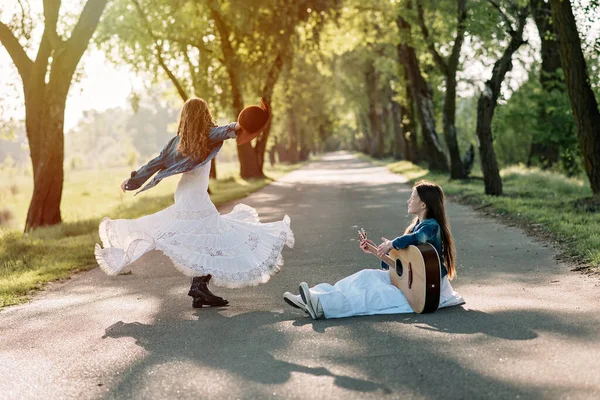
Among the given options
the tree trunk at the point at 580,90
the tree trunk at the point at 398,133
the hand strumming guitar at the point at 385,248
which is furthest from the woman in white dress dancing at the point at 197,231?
the tree trunk at the point at 398,133

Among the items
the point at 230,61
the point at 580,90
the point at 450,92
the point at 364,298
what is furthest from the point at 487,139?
the point at 230,61

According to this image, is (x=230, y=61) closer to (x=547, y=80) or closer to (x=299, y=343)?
(x=547, y=80)

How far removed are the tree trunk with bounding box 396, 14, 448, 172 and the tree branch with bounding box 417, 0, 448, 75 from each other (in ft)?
10.8

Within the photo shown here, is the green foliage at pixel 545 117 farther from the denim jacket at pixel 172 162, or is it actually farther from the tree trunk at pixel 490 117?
the denim jacket at pixel 172 162

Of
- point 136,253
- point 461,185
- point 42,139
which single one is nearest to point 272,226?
point 136,253

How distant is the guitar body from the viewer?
641 centimetres

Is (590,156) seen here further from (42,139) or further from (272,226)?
(42,139)

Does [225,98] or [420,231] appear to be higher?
[225,98]

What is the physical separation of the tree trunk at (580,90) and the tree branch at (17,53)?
11582 mm

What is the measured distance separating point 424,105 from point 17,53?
17.5 meters

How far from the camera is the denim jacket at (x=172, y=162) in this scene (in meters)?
7.58

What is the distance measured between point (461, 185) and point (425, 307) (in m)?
18.6

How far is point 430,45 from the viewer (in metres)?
26.5

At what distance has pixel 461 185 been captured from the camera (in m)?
24.7
